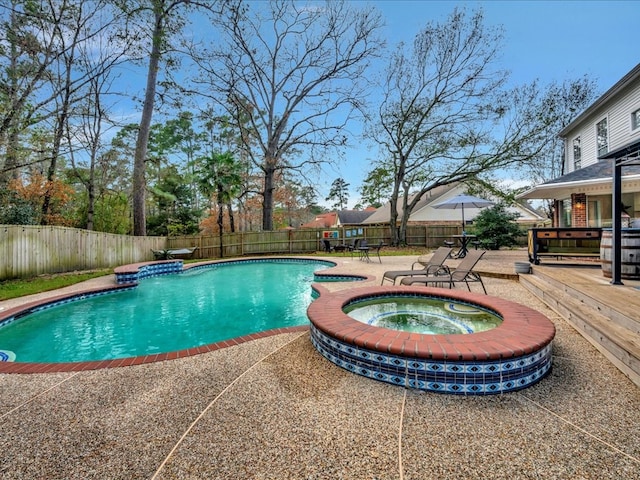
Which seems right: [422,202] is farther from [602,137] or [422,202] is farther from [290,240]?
[602,137]

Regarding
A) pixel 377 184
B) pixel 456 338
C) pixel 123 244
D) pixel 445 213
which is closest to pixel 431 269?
pixel 456 338

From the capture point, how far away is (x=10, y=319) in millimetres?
5062

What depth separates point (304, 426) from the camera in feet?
6.48

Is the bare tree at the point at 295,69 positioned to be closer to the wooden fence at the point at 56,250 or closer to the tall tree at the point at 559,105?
the wooden fence at the point at 56,250

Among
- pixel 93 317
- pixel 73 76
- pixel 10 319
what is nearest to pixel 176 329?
pixel 93 317

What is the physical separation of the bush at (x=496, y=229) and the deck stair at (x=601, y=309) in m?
9.14

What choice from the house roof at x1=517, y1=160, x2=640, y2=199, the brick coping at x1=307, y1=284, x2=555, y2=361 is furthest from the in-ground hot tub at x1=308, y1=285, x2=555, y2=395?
the house roof at x1=517, y1=160, x2=640, y2=199

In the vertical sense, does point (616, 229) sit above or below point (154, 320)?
above

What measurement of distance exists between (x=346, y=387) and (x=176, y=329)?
3729mm

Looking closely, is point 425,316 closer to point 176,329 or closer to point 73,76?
point 176,329

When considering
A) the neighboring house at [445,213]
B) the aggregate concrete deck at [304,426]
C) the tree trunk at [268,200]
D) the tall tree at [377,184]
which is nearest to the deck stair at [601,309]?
the aggregate concrete deck at [304,426]

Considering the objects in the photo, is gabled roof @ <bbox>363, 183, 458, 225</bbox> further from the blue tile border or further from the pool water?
the blue tile border

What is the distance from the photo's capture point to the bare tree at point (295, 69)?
1659 cm

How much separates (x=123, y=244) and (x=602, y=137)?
19062mm
